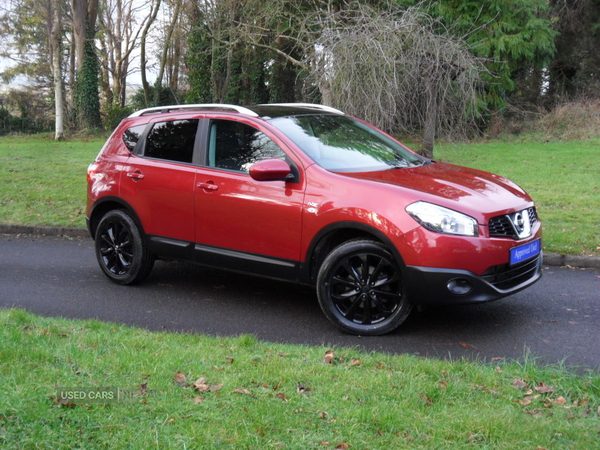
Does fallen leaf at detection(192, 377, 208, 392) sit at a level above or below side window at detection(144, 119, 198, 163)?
below

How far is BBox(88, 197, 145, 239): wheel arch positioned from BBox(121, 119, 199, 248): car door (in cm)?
7

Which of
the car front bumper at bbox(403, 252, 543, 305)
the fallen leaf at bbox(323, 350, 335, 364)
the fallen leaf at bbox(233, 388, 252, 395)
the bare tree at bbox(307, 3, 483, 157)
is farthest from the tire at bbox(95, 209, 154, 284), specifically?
the bare tree at bbox(307, 3, 483, 157)

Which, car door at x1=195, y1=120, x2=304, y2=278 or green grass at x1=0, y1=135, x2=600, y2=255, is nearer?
car door at x1=195, y1=120, x2=304, y2=278

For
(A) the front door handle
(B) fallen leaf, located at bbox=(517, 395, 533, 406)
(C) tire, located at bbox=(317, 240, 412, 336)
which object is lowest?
(B) fallen leaf, located at bbox=(517, 395, 533, 406)

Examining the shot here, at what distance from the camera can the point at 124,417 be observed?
3.27 m

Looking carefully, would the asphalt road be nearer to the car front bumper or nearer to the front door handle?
the car front bumper

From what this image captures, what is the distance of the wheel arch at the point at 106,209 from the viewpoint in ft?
22.9

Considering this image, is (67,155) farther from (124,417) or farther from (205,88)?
(124,417)

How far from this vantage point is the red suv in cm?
513

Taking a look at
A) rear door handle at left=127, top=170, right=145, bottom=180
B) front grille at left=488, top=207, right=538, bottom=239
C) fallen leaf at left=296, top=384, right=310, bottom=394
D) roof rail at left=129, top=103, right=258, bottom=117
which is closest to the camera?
fallen leaf at left=296, top=384, right=310, bottom=394

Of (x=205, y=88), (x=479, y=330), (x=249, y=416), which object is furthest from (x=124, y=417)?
(x=205, y=88)

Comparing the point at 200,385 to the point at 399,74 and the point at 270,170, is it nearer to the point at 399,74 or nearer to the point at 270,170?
the point at 270,170

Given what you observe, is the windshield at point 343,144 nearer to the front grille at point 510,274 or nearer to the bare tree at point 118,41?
the front grille at point 510,274

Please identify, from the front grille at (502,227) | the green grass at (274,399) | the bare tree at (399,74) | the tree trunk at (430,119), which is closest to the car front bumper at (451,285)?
the front grille at (502,227)
